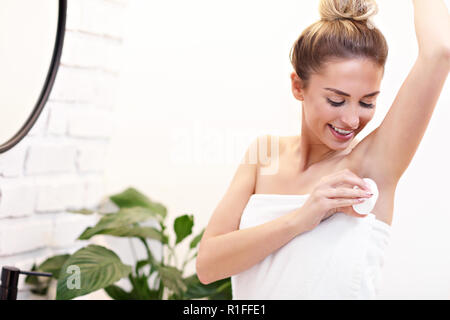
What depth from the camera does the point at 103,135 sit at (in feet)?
3.88

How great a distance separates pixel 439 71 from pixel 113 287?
0.80 m

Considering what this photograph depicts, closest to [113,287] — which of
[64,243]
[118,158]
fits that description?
[64,243]

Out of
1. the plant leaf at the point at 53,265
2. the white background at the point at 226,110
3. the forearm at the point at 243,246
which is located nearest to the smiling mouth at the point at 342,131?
the forearm at the point at 243,246

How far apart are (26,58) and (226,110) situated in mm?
420

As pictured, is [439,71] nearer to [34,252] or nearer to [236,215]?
[236,215]

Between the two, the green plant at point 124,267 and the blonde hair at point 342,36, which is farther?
the green plant at point 124,267

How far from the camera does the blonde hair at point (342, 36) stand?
2.06 ft

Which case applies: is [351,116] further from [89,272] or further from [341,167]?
[89,272]

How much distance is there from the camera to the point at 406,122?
0.61 metres

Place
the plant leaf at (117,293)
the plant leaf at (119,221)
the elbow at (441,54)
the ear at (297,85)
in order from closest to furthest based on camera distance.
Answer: the elbow at (441,54), the ear at (297,85), the plant leaf at (119,221), the plant leaf at (117,293)

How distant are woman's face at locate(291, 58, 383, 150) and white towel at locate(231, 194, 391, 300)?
3.9 inches

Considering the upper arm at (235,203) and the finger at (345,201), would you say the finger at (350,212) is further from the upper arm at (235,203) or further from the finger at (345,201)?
the upper arm at (235,203)

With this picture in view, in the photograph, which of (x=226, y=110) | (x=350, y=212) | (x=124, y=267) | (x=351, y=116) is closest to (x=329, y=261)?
(x=350, y=212)

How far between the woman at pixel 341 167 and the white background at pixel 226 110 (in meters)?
0.32
